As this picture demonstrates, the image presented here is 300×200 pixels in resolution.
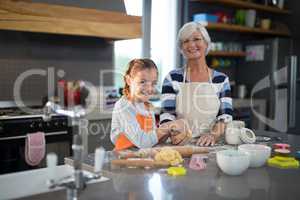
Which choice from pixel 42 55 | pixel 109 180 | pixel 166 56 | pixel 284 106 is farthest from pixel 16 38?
pixel 284 106

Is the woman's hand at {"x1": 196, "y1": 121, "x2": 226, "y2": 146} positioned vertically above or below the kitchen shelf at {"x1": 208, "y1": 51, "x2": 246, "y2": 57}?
below

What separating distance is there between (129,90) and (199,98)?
24.0 inches

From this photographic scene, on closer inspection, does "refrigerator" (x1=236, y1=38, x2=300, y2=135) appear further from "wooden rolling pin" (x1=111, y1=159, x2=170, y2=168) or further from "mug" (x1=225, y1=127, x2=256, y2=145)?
"wooden rolling pin" (x1=111, y1=159, x2=170, y2=168)

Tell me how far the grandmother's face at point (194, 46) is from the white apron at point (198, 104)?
16 cm

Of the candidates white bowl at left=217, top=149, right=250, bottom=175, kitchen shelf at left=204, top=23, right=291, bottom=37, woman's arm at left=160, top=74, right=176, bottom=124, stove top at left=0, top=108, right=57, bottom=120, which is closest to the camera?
white bowl at left=217, top=149, right=250, bottom=175

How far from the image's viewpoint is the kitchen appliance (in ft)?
7.83

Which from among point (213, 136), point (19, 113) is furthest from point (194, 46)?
point (19, 113)

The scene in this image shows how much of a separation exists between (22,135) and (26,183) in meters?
1.54

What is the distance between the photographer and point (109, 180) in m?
1.02

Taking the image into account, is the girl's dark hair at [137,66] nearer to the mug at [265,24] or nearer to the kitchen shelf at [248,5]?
the kitchen shelf at [248,5]

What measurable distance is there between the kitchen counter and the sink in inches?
1.7

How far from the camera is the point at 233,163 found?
1083 millimetres

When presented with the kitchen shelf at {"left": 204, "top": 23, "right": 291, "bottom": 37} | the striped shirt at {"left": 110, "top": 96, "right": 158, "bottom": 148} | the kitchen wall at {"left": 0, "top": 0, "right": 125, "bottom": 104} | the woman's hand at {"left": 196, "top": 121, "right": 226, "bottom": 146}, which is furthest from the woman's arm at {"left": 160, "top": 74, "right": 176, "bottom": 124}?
the kitchen shelf at {"left": 204, "top": 23, "right": 291, "bottom": 37}

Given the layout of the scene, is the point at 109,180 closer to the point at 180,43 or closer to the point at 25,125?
the point at 180,43
